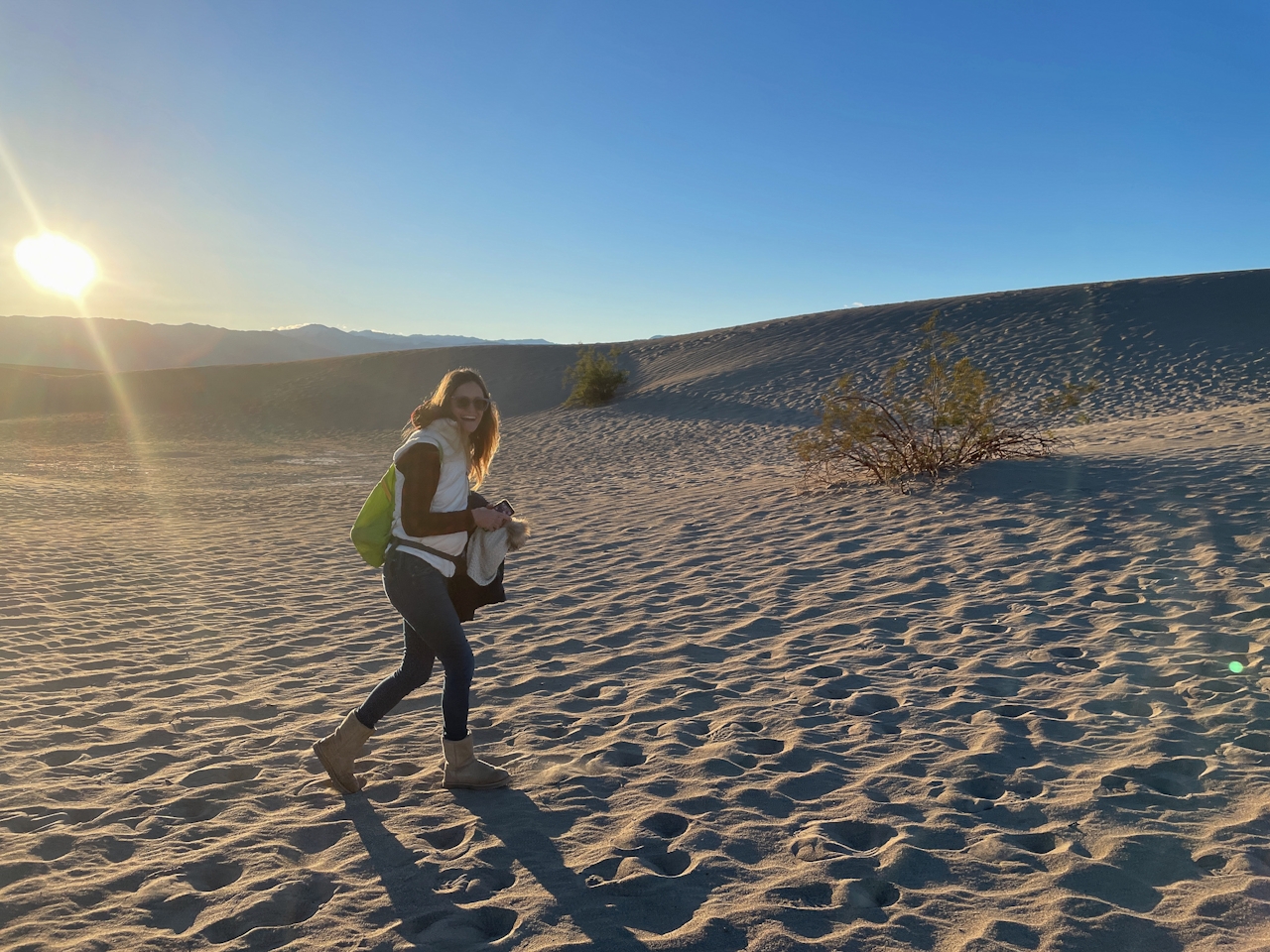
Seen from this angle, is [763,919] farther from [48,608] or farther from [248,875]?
[48,608]

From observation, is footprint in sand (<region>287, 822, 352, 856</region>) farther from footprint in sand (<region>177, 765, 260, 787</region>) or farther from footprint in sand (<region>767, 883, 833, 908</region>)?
footprint in sand (<region>767, 883, 833, 908</region>)

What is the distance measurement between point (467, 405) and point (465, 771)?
1557 millimetres

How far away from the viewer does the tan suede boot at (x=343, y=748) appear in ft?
10.9

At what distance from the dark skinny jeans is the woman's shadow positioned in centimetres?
46

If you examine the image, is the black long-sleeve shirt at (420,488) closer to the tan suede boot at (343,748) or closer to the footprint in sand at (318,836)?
the tan suede boot at (343,748)

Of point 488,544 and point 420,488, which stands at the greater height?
point 420,488

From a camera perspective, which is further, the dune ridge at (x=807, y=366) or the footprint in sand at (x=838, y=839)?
the dune ridge at (x=807, y=366)

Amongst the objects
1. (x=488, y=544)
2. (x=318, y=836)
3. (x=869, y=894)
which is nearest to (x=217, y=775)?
(x=318, y=836)

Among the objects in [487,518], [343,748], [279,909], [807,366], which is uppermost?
[807,366]

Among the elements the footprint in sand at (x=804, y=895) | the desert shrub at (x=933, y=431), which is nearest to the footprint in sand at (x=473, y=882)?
the footprint in sand at (x=804, y=895)

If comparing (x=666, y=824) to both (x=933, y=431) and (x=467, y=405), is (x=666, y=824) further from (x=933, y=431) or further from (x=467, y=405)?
(x=933, y=431)

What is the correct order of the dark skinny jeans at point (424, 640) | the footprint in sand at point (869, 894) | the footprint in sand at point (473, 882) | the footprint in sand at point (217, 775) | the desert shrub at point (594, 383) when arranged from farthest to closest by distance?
1. the desert shrub at point (594, 383)
2. the footprint in sand at point (217, 775)
3. the dark skinny jeans at point (424, 640)
4. the footprint in sand at point (473, 882)
5. the footprint in sand at point (869, 894)

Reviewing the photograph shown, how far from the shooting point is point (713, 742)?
377 cm

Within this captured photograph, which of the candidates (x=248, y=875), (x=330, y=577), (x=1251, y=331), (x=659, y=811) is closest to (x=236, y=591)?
(x=330, y=577)
